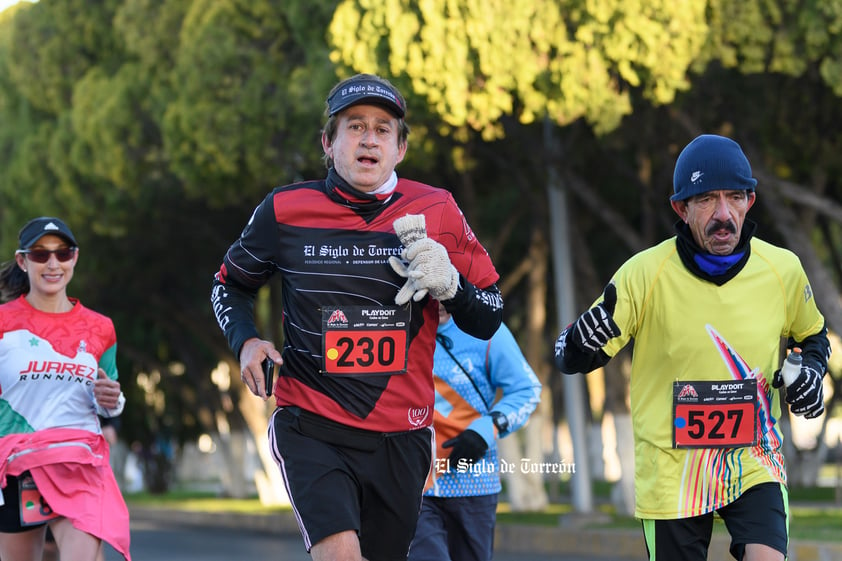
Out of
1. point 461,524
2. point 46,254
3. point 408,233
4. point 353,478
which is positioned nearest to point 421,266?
point 408,233

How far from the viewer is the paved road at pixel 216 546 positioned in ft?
54.5

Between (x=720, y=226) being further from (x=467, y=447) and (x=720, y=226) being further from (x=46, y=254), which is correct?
(x=46, y=254)

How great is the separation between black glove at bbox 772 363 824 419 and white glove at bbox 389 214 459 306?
1.37m

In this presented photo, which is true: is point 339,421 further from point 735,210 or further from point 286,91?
point 286,91

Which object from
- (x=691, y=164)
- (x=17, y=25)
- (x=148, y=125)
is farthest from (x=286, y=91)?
(x=691, y=164)

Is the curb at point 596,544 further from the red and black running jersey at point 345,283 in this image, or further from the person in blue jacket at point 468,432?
the red and black running jersey at point 345,283

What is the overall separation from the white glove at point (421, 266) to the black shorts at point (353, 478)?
1.60 ft

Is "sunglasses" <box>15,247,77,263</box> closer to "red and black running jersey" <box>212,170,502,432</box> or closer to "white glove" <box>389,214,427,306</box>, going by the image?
"red and black running jersey" <box>212,170,502,432</box>

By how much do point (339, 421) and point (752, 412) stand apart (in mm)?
1558

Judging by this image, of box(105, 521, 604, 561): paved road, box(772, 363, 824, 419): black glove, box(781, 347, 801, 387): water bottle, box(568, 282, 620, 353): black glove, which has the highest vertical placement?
box(568, 282, 620, 353): black glove

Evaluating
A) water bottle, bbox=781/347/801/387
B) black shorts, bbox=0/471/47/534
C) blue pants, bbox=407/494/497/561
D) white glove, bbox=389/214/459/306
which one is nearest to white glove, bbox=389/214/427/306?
white glove, bbox=389/214/459/306

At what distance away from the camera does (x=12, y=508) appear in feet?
23.8

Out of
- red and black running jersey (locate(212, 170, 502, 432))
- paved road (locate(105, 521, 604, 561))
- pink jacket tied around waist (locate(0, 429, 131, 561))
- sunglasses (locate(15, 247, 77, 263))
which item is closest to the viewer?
red and black running jersey (locate(212, 170, 502, 432))

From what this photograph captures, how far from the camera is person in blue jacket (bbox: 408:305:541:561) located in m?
7.23
